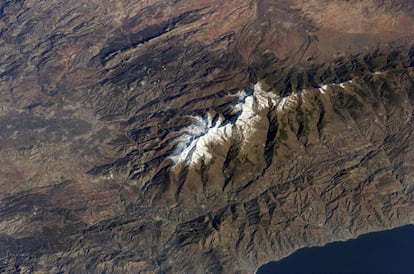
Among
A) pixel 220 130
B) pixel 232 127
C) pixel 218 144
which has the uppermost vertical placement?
pixel 232 127

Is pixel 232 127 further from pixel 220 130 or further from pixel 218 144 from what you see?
pixel 218 144

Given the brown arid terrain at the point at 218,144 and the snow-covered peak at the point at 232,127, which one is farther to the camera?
the snow-covered peak at the point at 232,127

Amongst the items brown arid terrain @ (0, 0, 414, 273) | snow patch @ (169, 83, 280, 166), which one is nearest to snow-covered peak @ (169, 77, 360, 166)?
snow patch @ (169, 83, 280, 166)

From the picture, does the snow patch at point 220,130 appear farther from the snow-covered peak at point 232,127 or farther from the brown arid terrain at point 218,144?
the brown arid terrain at point 218,144

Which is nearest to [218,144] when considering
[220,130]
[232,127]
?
[220,130]

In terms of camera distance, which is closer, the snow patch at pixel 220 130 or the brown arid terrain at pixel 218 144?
the brown arid terrain at pixel 218 144

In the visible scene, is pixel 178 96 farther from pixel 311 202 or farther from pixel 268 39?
pixel 311 202

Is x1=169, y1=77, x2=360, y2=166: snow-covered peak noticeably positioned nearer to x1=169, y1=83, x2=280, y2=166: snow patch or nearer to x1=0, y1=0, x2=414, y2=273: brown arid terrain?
x1=169, y1=83, x2=280, y2=166: snow patch

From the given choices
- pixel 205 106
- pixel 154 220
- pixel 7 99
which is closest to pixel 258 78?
pixel 205 106

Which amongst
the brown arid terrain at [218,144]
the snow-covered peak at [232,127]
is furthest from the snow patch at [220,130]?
the brown arid terrain at [218,144]
